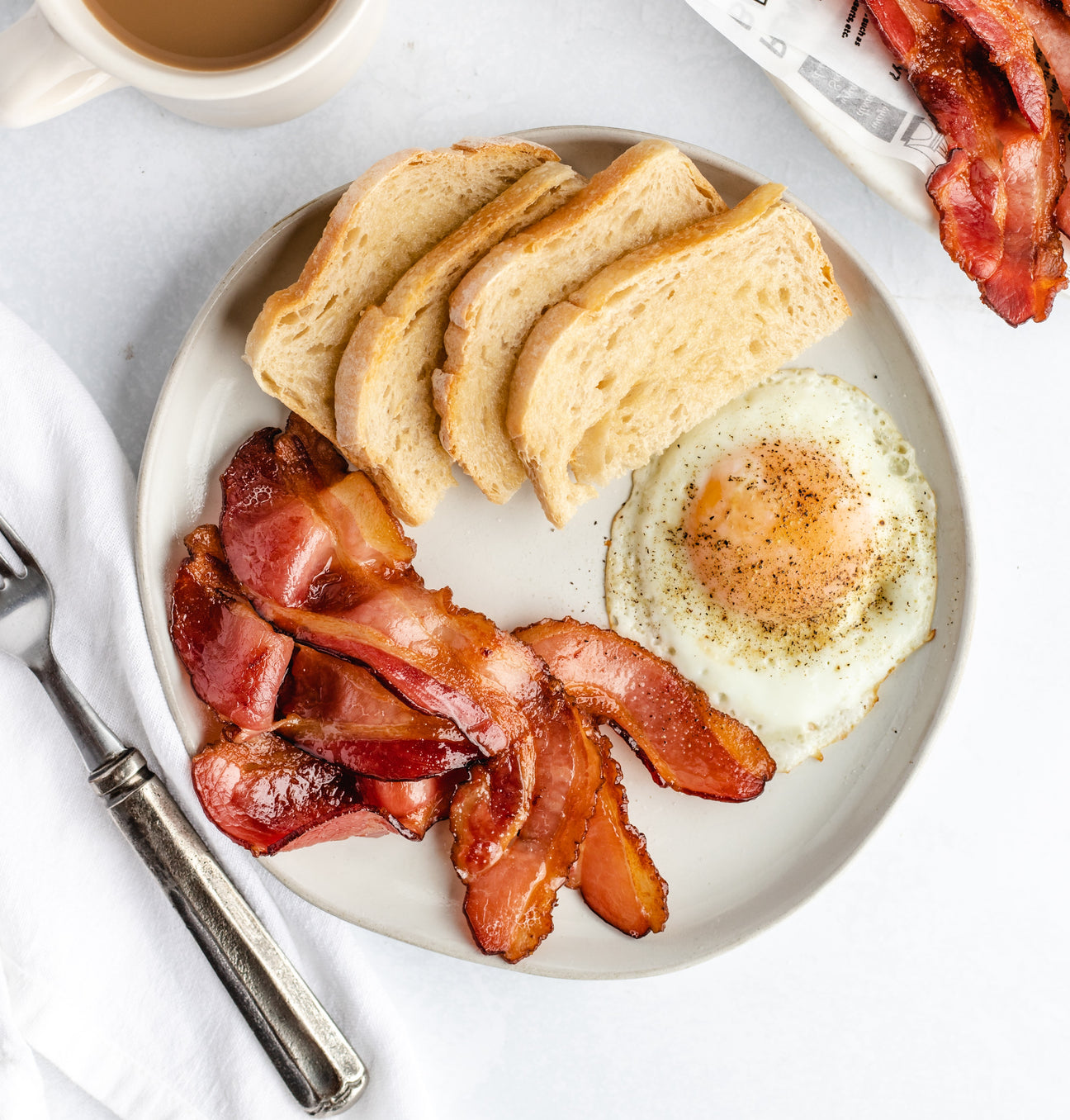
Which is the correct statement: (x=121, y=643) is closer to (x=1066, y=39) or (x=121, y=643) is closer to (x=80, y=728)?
(x=80, y=728)

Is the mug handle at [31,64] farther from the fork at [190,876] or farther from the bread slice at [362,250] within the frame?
the fork at [190,876]

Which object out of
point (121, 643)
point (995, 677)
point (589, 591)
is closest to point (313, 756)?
point (121, 643)

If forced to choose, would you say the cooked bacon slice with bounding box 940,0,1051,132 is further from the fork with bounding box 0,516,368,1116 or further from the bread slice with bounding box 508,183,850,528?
the fork with bounding box 0,516,368,1116

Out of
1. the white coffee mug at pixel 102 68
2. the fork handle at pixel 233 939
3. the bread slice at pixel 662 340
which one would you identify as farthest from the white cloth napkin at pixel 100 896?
the bread slice at pixel 662 340

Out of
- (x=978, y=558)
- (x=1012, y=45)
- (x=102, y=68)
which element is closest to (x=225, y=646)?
(x=102, y=68)

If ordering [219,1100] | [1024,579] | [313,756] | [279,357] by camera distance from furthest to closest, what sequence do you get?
[1024,579] < [219,1100] < [313,756] < [279,357]

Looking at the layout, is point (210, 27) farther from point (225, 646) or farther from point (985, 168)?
point (985, 168)
